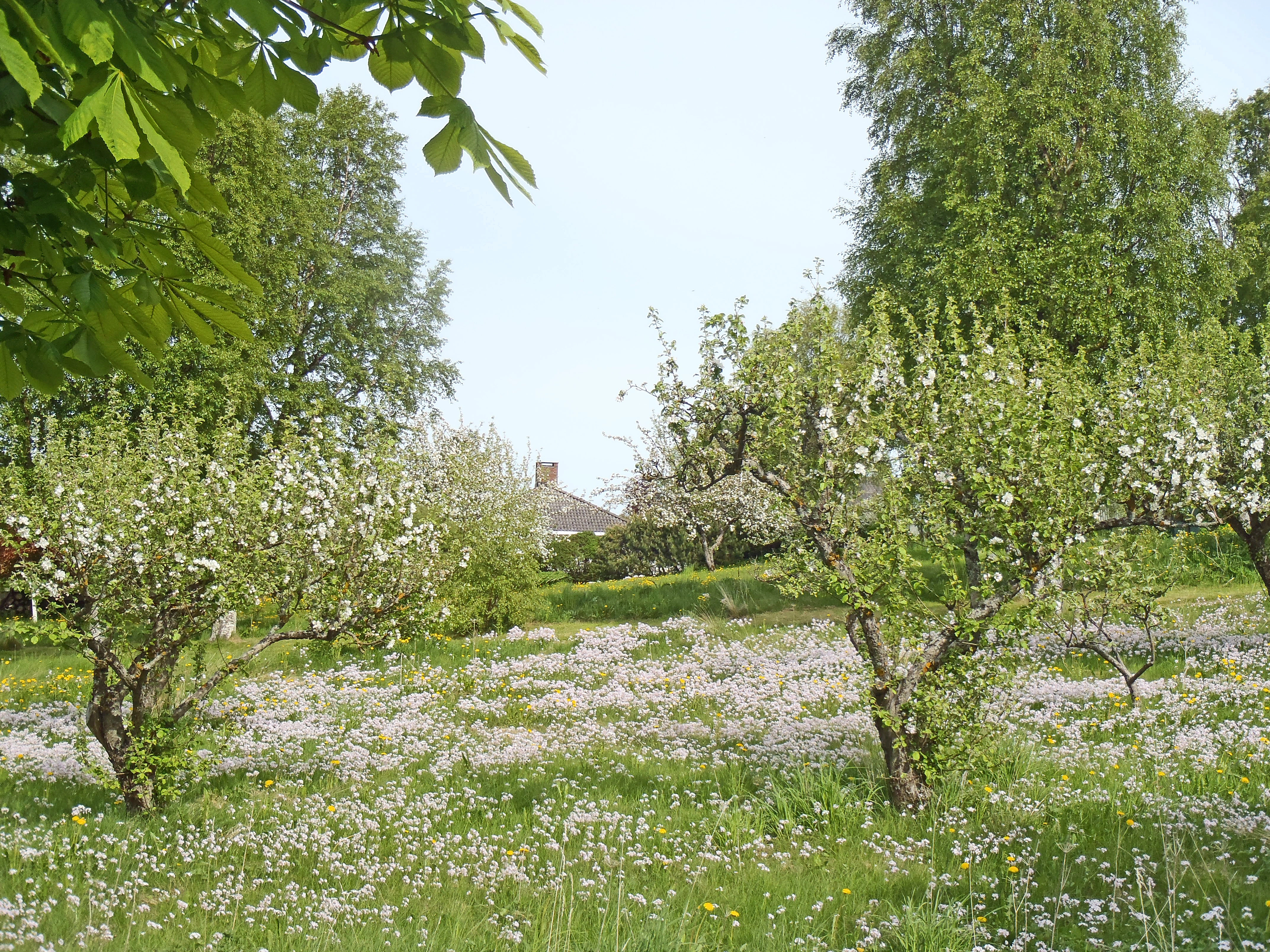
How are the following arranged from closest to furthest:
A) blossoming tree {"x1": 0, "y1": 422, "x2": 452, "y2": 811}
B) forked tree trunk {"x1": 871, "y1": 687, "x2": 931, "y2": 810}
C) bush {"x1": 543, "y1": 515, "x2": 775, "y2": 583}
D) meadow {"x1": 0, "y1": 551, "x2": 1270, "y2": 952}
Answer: meadow {"x1": 0, "y1": 551, "x2": 1270, "y2": 952} → forked tree trunk {"x1": 871, "y1": 687, "x2": 931, "y2": 810} → blossoming tree {"x1": 0, "y1": 422, "x2": 452, "y2": 811} → bush {"x1": 543, "y1": 515, "x2": 775, "y2": 583}

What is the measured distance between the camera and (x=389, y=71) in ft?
7.21

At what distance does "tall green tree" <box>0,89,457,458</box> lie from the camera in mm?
18641

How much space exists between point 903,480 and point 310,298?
60.7 feet

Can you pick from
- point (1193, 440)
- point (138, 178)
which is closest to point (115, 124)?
point (138, 178)

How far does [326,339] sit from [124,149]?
74.0ft

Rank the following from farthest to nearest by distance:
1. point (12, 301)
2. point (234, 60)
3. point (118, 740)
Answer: point (118, 740), point (12, 301), point (234, 60)

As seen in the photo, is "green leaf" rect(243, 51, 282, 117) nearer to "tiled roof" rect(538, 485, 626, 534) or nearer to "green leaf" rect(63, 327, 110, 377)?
"green leaf" rect(63, 327, 110, 377)

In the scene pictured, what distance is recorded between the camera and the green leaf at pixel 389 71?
216 cm

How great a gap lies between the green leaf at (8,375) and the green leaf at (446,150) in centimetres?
183

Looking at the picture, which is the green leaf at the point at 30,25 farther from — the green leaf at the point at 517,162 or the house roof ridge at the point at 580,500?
the house roof ridge at the point at 580,500

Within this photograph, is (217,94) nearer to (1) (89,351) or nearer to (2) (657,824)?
(1) (89,351)

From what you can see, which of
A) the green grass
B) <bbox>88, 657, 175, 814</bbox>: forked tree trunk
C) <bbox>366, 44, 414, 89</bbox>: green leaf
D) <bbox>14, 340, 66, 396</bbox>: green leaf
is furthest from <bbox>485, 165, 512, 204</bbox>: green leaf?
the green grass

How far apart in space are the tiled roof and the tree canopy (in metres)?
42.9

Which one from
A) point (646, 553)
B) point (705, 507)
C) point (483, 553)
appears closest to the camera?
point (483, 553)
